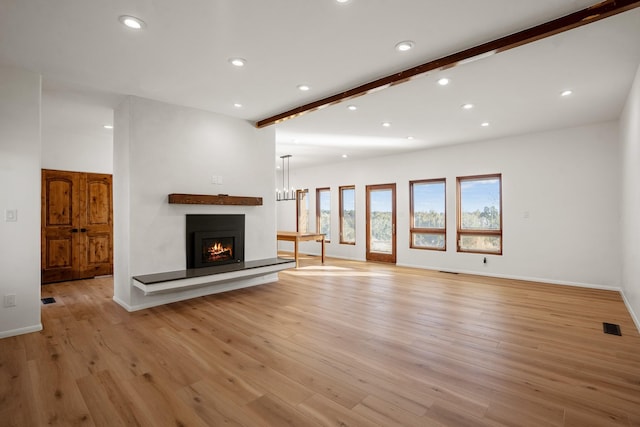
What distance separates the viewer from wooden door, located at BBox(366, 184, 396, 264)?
26.5 feet

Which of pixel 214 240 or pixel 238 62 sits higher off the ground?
pixel 238 62

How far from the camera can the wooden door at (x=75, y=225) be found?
563 cm

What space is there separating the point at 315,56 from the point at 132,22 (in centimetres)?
154

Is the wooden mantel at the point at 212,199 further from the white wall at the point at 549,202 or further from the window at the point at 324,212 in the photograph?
the window at the point at 324,212

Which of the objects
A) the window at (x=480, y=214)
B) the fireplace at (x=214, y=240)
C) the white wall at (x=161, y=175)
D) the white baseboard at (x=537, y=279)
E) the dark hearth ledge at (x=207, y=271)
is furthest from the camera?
the window at (x=480, y=214)

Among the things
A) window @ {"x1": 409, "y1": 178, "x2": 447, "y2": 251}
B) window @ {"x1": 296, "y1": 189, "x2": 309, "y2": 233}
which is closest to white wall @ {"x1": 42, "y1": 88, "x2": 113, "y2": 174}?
Answer: window @ {"x1": 296, "y1": 189, "x2": 309, "y2": 233}

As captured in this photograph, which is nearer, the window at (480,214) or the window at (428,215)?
the window at (480,214)

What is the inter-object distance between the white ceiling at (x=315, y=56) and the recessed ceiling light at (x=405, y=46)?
0.06 meters

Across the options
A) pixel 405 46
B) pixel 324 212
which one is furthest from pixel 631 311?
pixel 324 212

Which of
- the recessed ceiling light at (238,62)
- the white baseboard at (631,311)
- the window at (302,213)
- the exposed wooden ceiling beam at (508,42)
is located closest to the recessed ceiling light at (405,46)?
the exposed wooden ceiling beam at (508,42)

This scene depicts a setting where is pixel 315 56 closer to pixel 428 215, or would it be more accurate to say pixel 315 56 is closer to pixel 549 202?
pixel 549 202

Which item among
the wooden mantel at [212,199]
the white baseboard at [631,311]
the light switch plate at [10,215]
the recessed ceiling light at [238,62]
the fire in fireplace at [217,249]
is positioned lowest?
the white baseboard at [631,311]

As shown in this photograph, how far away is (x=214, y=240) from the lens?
4965mm

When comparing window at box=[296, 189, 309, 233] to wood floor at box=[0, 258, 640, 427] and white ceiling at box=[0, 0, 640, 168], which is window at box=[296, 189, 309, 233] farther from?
wood floor at box=[0, 258, 640, 427]
